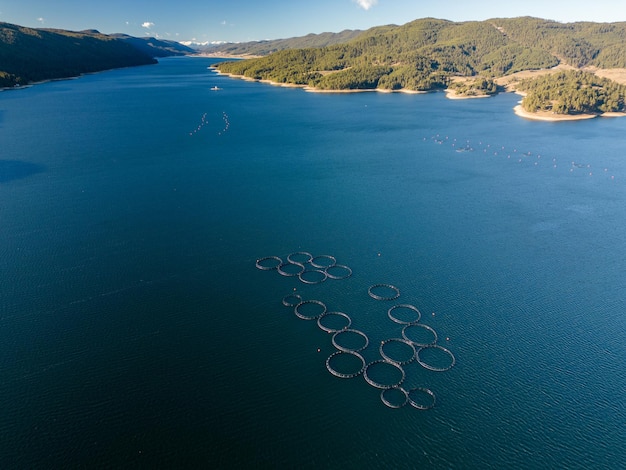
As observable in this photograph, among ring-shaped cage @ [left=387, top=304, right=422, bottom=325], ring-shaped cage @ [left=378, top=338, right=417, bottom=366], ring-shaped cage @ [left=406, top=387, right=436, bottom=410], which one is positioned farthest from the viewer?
ring-shaped cage @ [left=387, top=304, right=422, bottom=325]

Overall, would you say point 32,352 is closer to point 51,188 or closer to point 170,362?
point 170,362

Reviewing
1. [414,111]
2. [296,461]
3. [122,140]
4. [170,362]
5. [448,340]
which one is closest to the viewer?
[296,461]

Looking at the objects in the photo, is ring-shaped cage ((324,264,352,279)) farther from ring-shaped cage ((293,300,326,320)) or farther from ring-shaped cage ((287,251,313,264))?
ring-shaped cage ((293,300,326,320))

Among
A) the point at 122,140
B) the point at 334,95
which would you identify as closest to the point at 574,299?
the point at 122,140

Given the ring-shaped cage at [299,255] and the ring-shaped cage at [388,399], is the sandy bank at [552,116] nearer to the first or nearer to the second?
the ring-shaped cage at [299,255]

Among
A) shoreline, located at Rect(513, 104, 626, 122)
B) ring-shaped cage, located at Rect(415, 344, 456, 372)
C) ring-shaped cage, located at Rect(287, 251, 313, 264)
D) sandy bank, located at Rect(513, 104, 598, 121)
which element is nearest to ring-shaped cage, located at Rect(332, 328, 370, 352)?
ring-shaped cage, located at Rect(415, 344, 456, 372)

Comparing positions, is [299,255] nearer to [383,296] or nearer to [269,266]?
[269,266]
